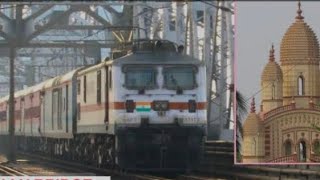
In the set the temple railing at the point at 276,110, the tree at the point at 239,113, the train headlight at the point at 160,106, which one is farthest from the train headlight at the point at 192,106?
the temple railing at the point at 276,110

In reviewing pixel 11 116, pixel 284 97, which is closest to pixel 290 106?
pixel 284 97

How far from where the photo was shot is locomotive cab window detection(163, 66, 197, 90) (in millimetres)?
13828

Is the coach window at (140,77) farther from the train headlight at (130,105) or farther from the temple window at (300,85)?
the temple window at (300,85)

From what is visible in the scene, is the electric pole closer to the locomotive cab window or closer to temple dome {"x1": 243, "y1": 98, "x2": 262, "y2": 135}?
the locomotive cab window

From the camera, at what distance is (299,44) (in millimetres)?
12000

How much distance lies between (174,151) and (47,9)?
15.6 feet

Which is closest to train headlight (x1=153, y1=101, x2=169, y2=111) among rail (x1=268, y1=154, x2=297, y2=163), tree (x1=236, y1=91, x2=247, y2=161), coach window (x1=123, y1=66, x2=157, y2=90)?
coach window (x1=123, y1=66, x2=157, y2=90)

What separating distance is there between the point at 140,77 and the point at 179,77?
24.2 inches

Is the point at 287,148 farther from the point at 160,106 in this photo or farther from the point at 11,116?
the point at 11,116

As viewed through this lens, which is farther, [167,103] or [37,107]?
[37,107]

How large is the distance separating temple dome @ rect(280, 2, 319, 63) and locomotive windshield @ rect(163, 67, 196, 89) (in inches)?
83.8

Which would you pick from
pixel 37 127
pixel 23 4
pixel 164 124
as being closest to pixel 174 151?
pixel 164 124

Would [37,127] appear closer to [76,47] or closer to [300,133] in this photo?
[76,47]

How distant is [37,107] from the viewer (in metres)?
21.0
